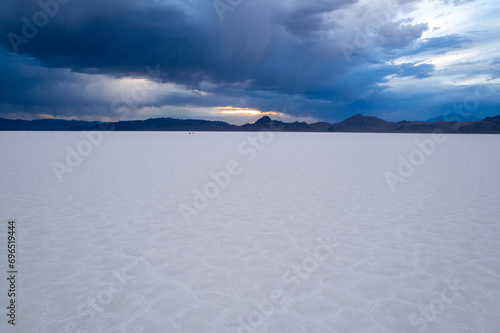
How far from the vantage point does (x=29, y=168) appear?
12.1 metres

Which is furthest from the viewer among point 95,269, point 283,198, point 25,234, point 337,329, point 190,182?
point 190,182

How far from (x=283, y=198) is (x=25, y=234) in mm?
5465

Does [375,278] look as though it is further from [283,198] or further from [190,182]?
[190,182]

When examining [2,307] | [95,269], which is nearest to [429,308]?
[95,269]
